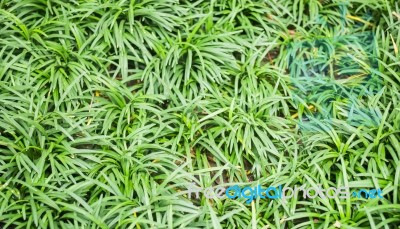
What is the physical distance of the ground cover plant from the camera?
2.71m

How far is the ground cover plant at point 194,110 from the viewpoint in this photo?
2.71m

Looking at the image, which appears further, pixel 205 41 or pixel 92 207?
pixel 205 41

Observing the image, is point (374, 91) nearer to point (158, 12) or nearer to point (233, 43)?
point (233, 43)

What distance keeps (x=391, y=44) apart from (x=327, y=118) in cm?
81

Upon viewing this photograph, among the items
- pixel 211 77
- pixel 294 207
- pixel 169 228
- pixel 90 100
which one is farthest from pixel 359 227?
pixel 90 100

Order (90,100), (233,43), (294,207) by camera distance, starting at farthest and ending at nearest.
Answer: (233,43) < (90,100) < (294,207)

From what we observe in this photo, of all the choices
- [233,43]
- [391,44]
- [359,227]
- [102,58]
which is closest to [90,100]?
[102,58]

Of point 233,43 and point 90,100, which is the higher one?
point 233,43

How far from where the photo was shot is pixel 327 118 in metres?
3.13

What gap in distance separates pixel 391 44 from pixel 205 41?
1.27 meters

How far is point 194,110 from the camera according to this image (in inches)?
123

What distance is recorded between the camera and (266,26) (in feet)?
11.5

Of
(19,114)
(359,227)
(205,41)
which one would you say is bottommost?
(359,227)

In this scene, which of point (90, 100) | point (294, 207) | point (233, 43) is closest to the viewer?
point (294, 207)
